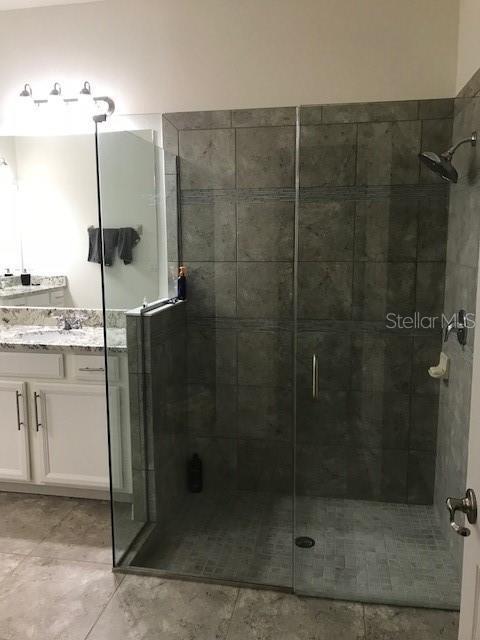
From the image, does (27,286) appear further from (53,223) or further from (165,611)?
(165,611)

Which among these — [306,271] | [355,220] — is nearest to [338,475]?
[306,271]

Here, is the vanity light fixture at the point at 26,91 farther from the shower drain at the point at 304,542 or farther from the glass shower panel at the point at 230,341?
the shower drain at the point at 304,542

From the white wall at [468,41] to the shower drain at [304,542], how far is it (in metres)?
2.21

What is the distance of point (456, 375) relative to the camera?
2.40 m

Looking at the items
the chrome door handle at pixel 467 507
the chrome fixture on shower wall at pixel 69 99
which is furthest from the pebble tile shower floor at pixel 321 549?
the chrome fixture on shower wall at pixel 69 99

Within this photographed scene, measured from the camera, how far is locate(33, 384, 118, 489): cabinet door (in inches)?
113

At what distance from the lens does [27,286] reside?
3.30m

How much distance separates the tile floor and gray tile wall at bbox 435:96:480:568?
19.7 inches

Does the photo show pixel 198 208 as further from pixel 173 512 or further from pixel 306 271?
pixel 173 512

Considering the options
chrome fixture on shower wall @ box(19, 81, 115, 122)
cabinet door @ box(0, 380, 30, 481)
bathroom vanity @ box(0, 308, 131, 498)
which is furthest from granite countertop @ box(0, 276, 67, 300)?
chrome fixture on shower wall @ box(19, 81, 115, 122)

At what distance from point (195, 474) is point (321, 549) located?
85cm

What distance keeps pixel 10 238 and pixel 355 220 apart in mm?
2080

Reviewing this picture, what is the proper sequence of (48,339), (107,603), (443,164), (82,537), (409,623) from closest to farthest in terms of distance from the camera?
1. (409,623)
2. (107,603)
3. (443,164)
4. (82,537)
5. (48,339)

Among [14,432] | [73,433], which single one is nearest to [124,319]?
[73,433]
